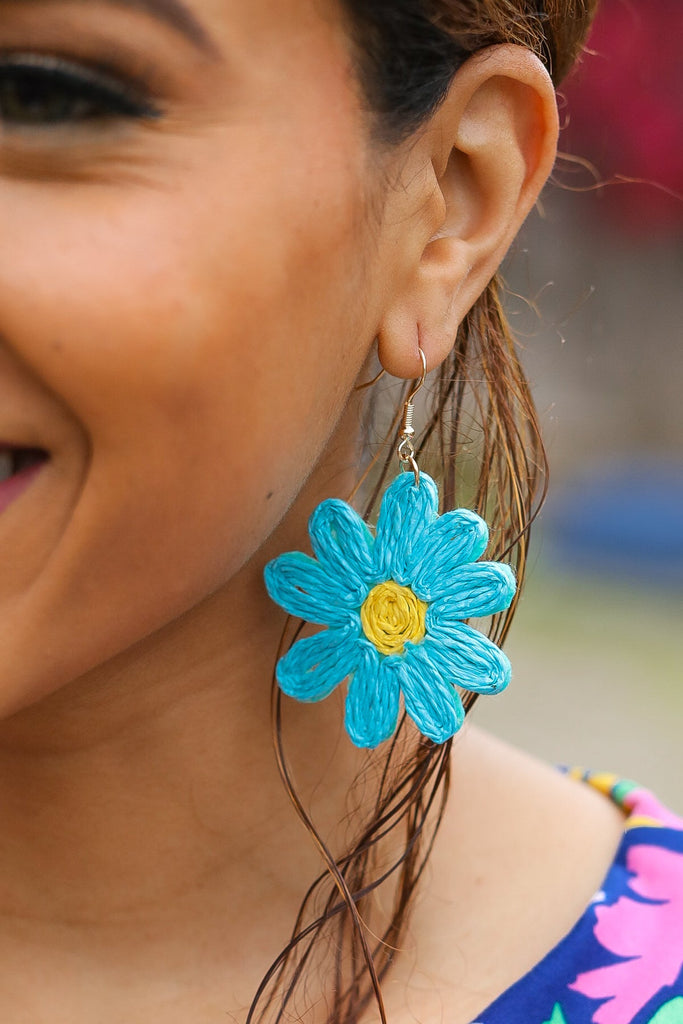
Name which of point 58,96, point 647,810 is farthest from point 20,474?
point 647,810

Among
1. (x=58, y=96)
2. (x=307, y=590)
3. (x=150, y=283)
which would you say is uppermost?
(x=58, y=96)

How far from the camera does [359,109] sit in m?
1.23

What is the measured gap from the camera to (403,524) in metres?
1.32

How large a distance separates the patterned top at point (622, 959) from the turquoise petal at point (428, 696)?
35cm

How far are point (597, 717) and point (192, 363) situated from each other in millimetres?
4032

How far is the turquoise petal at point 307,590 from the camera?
135 cm

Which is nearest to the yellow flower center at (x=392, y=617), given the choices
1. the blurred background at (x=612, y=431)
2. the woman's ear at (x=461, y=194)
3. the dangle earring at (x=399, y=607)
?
the dangle earring at (x=399, y=607)

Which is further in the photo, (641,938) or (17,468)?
(641,938)

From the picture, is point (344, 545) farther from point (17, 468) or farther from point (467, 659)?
point (17, 468)

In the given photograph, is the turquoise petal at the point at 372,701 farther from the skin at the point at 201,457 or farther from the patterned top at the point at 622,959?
the patterned top at the point at 622,959

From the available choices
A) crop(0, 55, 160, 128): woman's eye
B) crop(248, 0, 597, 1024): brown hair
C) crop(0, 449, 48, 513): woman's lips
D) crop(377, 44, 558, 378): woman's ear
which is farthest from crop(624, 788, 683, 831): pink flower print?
crop(0, 55, 160, 128): woman's eye

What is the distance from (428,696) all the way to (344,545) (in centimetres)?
19

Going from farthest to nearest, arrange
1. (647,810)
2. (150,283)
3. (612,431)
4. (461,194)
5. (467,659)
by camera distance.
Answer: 1. (612,431)
2. (647,810)
3. (461,194)
4. (467,659)
5. (150,283)

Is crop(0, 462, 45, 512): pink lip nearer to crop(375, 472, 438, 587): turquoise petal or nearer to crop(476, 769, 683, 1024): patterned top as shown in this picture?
crop(375, 472, 438, 587): turquoise petal
